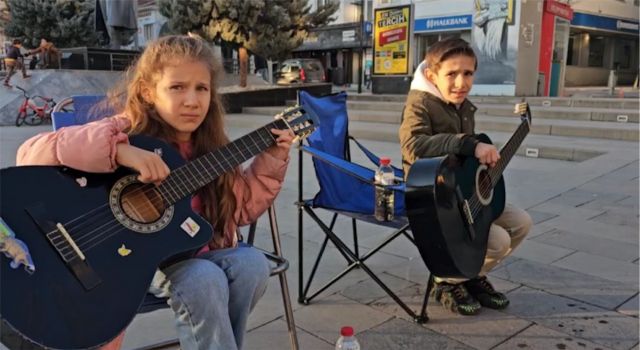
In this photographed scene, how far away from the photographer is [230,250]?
1886 millimetres

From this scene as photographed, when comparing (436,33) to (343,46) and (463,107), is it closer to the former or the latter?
(343,46)

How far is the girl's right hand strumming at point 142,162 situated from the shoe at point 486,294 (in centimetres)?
178

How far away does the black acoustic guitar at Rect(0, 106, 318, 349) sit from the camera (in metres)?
1.46

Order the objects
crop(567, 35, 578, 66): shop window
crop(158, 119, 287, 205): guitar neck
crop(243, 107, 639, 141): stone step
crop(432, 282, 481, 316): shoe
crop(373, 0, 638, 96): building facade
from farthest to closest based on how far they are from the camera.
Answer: crop(567, 35, 578, 66): shop window
crop(373, 0, 638, 96): building facade
crop(243, 107, 639, 141): stone step
crop(432, 282, 481, 316): shoe
crop(158, 119, 287, 205): guitar neck

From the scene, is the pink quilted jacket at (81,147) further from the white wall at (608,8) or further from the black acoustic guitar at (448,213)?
the white wall at (608,8)

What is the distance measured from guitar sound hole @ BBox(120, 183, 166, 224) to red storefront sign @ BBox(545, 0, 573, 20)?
1474cm

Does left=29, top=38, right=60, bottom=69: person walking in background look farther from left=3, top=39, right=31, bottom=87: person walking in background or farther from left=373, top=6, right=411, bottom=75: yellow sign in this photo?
left=373, top=6, right=411, bottom=75: yellow sign

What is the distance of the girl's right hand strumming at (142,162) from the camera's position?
1.71m

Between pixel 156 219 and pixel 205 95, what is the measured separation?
0.52 meters

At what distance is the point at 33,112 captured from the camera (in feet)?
40.0

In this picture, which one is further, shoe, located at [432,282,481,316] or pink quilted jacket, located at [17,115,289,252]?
shoe, located at [432,282,481,316]

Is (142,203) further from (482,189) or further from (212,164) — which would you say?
(482,189)

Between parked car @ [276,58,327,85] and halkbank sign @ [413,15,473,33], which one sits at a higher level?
halkbank sign @ [413,15,473,33]

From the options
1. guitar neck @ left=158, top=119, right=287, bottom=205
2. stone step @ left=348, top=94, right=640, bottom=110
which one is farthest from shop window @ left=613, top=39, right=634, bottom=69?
guitar neck @ left=158, top=119, right=287, bottom=205
